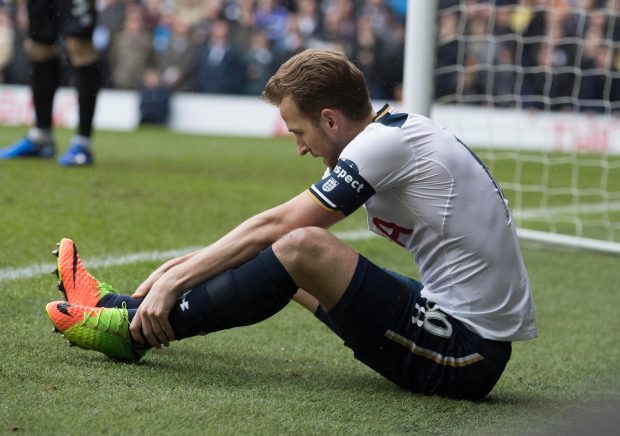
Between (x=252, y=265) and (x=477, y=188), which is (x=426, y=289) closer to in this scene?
(x=477, y=188)

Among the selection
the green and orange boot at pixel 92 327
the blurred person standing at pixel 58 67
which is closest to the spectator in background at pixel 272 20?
the blurred person standing at pixel 58 67

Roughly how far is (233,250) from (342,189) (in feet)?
1.12

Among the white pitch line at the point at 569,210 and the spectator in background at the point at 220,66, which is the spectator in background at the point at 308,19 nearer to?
the spectator in background at the point at 220,66

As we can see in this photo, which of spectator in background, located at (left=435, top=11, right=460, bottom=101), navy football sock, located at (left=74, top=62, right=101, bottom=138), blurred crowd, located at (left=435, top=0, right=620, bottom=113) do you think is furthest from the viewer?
blurred crowd, located at (left=435, top=0, right=620, bottom=113)

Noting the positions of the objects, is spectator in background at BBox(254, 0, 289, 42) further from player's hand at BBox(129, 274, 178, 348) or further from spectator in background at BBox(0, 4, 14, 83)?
player's hand at BBox(129, 274, 178, 348)

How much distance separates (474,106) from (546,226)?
706 centimetres

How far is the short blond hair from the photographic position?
2.98 metres

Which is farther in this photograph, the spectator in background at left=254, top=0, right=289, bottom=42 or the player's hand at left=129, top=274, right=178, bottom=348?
the spectator in background at left=254, top=0, right=289, bottom=42

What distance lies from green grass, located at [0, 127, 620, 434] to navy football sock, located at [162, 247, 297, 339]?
0.57 feet

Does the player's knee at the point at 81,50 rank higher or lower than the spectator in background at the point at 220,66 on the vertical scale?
higher

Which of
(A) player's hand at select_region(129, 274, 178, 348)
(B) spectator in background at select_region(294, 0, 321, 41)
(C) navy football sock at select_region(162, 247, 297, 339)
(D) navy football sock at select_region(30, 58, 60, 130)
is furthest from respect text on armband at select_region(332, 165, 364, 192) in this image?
(B) spectator in background at select_region(294, 0, 321, 41)

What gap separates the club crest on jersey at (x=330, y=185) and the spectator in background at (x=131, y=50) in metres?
13.6

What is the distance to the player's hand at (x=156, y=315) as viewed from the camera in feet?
9.50

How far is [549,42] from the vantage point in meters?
8.64
